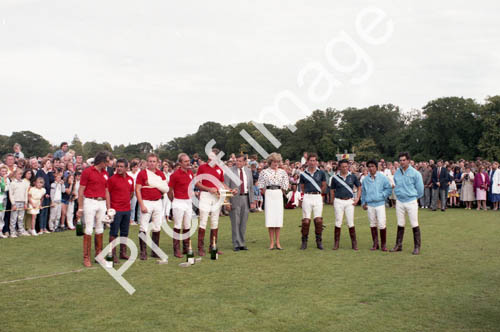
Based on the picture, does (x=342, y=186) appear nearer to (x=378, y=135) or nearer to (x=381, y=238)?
(x=381, y=238)

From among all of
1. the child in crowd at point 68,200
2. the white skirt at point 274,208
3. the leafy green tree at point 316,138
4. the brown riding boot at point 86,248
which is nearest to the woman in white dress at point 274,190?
the white skirt at point 274,208

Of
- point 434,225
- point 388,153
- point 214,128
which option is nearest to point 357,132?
point 388,153

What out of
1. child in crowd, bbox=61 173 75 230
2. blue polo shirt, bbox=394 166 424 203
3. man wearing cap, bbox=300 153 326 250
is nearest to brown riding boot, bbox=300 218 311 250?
man wearing cap, bbox=300 153 326 250

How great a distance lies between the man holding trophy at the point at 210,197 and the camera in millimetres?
9938

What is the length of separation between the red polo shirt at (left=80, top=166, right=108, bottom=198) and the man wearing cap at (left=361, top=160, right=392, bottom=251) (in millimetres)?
6068

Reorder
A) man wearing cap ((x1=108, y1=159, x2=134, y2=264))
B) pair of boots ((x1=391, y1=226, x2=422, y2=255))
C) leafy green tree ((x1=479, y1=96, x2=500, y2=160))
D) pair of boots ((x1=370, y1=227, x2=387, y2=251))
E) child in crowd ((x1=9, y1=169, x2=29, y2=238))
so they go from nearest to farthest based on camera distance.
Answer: man wearing cap ((x1=108, y1=159, x2=134, y2=264)) < pair of boots ((x1=391, y1=226, x2=422, y2=255)) < pair of boots ((x1=370, y1=227, x2=387, y2=251)) < child in crowd ((x1=9, y1=169, x2=29, y2=238)) < leafy green tree ((x1=479, y1=96, x2=500, y2=160))

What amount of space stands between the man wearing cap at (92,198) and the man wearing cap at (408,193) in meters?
6.49

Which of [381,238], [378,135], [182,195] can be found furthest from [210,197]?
[378,135]

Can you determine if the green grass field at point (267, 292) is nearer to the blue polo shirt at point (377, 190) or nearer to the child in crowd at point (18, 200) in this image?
the blue polo shirt at point (377, 190)

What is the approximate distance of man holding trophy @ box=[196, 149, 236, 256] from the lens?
994 centimetres

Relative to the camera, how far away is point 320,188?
10.9 m

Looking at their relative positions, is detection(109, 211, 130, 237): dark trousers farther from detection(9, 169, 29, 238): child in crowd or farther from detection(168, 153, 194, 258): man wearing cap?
detection(9, 169, 29, 238): child in crowd

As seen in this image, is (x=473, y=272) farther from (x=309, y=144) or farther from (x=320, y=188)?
(x=309, y=144)

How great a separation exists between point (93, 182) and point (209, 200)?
100 inches
